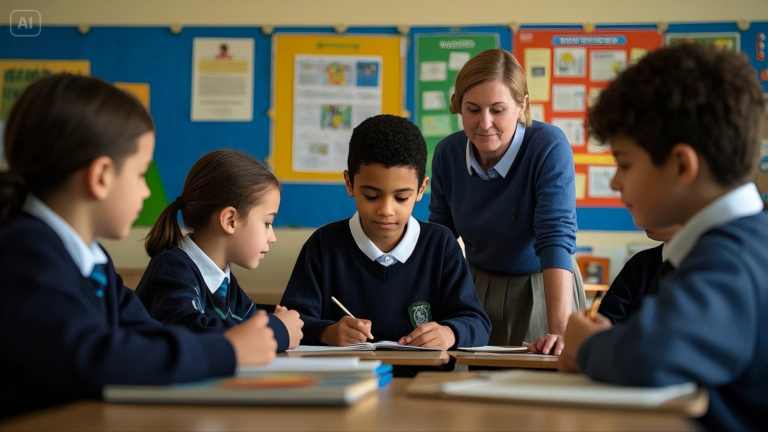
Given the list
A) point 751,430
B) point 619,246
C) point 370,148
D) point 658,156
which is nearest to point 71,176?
point 658,156

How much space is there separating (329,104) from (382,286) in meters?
2.27

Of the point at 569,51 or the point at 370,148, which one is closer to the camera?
the point at 370,148

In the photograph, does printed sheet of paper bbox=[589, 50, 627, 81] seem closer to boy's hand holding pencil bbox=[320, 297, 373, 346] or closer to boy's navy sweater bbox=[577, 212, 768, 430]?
boy's hand holding pencil bbox=[320, 297, 373, 346]

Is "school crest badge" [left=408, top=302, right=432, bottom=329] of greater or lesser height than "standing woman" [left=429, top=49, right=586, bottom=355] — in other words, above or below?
below

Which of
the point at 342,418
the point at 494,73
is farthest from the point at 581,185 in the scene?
the point at 342,418

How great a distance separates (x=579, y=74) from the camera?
408cm

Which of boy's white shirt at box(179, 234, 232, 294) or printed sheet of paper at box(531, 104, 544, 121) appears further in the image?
printed sheet of paper at box(531, 104, 544, 121)

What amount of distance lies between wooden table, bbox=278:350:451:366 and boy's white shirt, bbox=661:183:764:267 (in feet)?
1.75

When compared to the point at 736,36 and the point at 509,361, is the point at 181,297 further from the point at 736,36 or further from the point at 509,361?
the point at 736,36

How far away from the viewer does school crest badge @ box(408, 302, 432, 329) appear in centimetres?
204

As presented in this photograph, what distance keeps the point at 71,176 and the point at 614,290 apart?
131 cm

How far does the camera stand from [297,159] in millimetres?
4168

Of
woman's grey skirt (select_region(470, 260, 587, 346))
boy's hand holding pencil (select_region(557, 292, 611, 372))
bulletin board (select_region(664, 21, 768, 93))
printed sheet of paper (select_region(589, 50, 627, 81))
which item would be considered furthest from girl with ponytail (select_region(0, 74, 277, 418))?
bulletin board (select_region(664, 21, 768, 93))

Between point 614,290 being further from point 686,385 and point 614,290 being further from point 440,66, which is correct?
point 440,66
